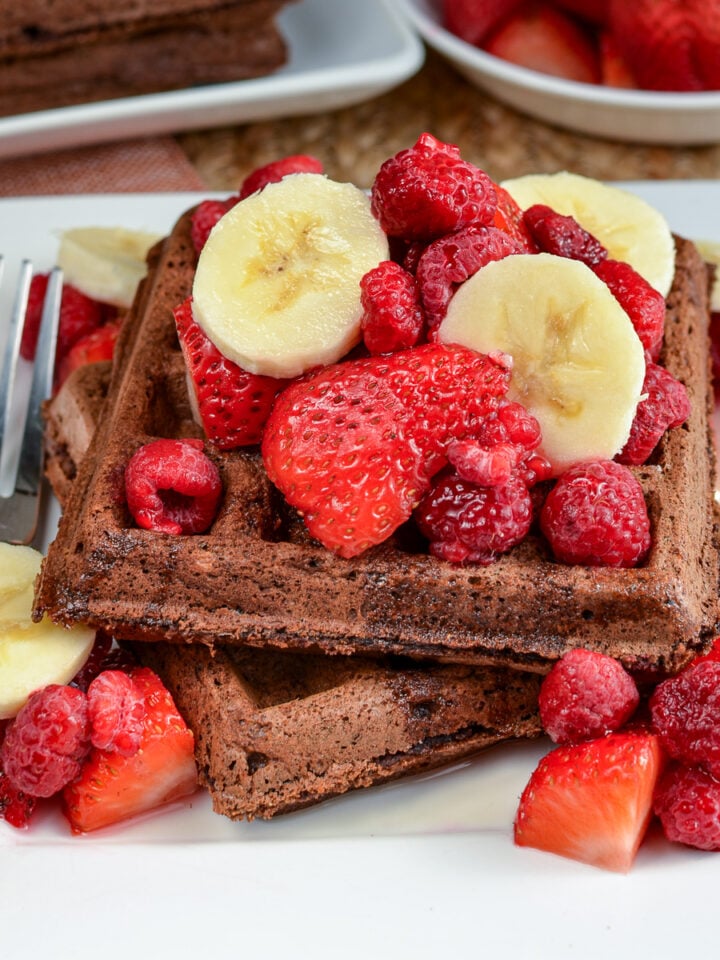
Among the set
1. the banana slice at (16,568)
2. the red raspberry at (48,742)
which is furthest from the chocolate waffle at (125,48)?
the red raspberry at (48,742)

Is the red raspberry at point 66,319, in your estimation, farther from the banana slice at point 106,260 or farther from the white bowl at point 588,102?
the white bowl at point 588,102

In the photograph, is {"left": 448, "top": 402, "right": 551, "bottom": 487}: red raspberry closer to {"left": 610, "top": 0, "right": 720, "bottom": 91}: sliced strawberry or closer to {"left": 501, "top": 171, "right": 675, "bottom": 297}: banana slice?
{"left": 501, "top": 171, "right": 675, "bottom": 297}: banana slice

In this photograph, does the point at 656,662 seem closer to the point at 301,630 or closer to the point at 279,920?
the point at 301,630

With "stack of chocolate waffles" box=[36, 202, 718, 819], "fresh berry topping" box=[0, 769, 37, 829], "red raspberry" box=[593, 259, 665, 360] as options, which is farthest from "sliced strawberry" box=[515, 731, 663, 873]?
"fresh berry topping" box=[0, 769, 37, 829]

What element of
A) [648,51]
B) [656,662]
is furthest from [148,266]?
[648,51]

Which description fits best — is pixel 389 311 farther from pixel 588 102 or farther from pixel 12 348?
pixel 588 102
